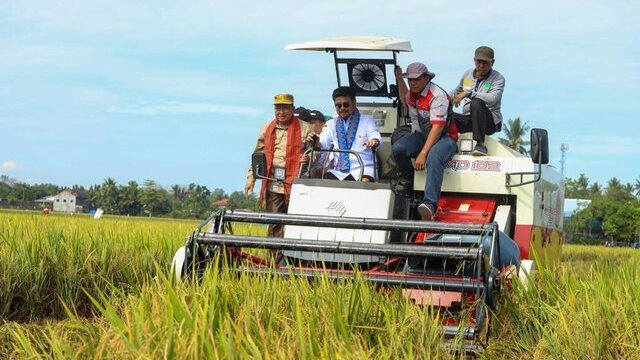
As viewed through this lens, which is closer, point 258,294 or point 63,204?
point 258,294

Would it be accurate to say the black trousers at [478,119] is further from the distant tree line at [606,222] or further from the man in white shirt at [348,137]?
the distant tree line at [606,222]

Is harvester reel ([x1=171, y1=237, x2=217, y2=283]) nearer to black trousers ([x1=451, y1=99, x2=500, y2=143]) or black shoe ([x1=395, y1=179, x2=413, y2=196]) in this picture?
black shoe ([x1=395, y1=179, x2=413, y2=196])

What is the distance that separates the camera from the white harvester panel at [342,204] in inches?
320

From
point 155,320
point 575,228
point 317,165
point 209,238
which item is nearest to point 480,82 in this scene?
point 317,165

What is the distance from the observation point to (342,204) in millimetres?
8227

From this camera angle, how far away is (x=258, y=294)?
5605mm

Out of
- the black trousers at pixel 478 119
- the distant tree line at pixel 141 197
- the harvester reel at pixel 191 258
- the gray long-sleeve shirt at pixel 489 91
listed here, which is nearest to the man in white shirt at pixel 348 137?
the black trousers at pixel 478 119

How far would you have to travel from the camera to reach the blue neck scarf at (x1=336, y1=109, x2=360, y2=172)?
877 centimetres

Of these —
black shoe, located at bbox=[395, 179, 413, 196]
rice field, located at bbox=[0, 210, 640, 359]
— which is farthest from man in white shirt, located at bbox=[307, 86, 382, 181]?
rice field, located at bbox=[0, 210, 640, 359]

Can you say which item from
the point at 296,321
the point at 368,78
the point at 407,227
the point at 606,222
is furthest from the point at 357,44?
the point at 606,222

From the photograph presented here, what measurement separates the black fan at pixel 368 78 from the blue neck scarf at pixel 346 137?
1.34 m

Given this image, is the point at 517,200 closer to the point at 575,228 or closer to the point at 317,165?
A: the point at 317,165

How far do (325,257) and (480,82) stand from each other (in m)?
2.79

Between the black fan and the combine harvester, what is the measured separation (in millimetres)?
10
